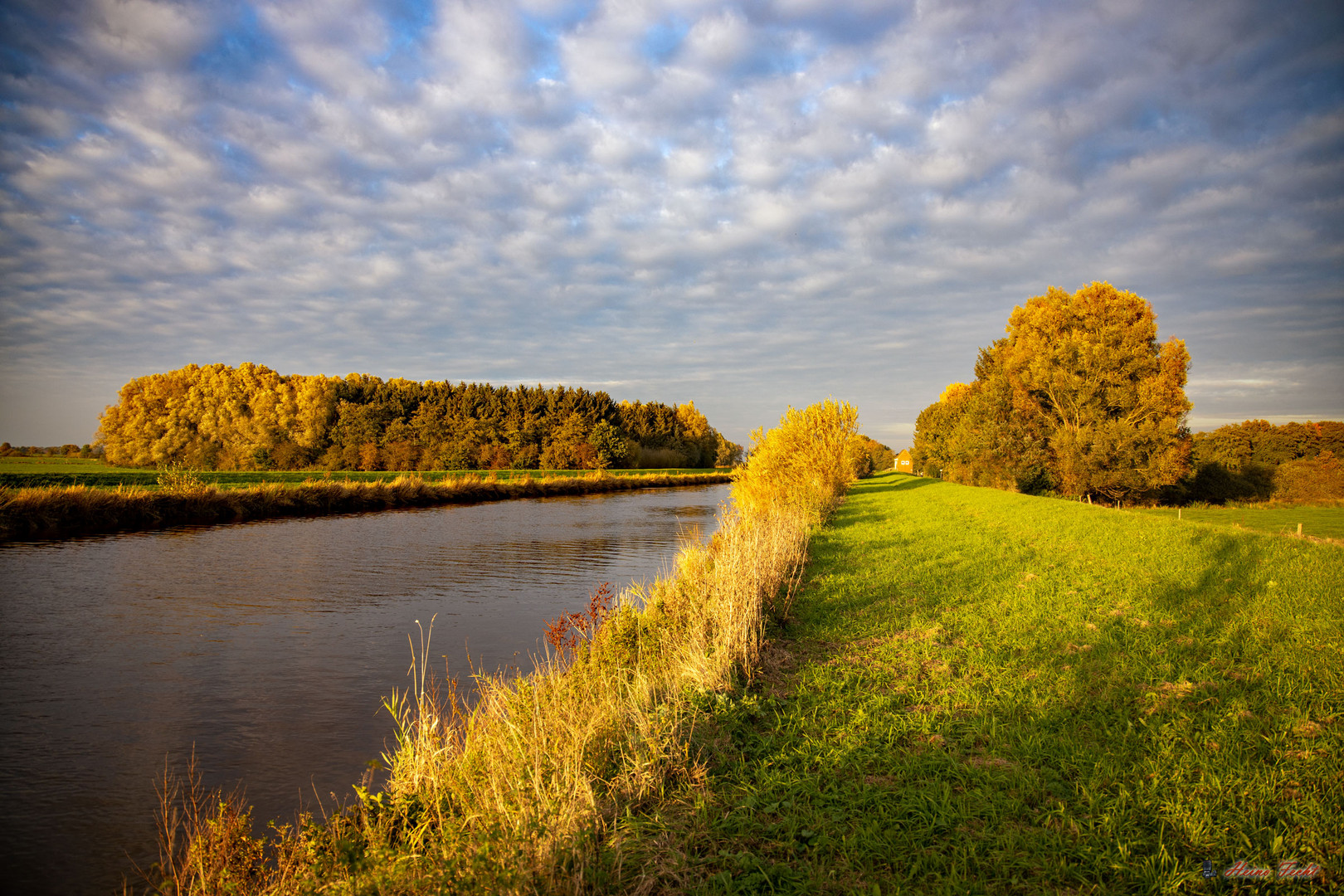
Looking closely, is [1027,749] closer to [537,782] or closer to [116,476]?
[537,782]

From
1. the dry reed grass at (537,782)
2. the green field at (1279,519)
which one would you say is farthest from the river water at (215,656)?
the green field at (1279,519)

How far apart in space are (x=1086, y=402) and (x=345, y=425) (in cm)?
5773

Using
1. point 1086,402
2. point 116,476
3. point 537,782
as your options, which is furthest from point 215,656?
point 1086,402

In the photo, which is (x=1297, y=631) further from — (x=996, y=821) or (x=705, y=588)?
(x=705, y=588)

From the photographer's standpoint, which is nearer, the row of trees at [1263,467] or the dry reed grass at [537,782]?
the dry reed grass at [537,782]

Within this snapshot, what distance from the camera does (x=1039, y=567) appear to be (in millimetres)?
11344

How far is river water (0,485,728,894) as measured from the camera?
5.29 m

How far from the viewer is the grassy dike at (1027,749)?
10.8 ft

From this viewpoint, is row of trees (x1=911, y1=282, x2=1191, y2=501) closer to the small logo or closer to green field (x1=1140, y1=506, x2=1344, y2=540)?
green field (x1=1140, y1=506, x2=1344, y2=540)

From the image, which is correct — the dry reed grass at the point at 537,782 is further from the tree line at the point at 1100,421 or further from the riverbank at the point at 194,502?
the tree line at the point at 1100,421

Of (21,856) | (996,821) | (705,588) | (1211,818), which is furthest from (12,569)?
(1211,818)

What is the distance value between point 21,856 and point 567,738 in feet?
13.4

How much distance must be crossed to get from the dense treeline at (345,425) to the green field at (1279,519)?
50.8 metres

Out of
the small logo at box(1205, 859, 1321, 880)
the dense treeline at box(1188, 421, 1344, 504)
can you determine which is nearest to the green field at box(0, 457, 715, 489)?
the small logo at box(1205, 859, 1321, 880)
